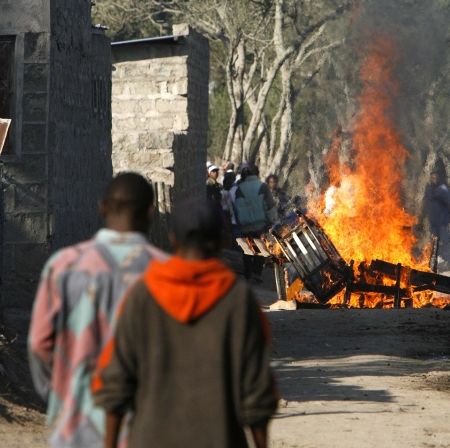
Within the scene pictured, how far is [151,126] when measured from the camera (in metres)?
22.9

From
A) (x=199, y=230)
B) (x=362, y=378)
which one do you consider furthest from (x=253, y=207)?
(x=199, y=230)

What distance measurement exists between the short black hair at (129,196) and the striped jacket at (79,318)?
9 cm

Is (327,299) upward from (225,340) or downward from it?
downward

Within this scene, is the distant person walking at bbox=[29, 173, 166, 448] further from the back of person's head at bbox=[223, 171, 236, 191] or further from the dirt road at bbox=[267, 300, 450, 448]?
the back of person's head at bbox=[223, 171, 236, 191]

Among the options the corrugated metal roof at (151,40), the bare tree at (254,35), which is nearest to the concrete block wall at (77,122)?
the corrugated metal roof at (151,40)

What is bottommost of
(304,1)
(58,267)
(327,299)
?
(327,299)

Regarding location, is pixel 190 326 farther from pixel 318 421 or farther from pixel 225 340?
pixel 318 421

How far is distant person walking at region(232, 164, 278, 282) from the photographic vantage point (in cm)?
2092

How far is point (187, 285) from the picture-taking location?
4219 millimetres

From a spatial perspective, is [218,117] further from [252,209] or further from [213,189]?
[252,209]

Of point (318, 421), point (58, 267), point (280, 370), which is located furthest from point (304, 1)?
point (58, 267)

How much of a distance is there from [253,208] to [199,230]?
655 inches

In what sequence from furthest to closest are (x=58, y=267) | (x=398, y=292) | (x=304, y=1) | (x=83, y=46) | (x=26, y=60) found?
(x=304, y=1) < (x=398, y=292) < (x=83, y=46) < (x=26, y=60) < (x=58, y=267)

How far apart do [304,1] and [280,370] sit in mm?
27059
